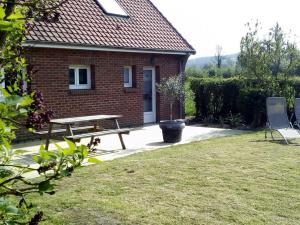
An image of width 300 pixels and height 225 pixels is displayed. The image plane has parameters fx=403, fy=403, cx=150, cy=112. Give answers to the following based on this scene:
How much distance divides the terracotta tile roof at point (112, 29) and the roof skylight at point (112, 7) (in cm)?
17

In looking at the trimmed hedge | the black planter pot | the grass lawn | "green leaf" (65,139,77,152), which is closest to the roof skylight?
the trimmed hedge

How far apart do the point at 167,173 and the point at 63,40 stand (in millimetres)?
6270

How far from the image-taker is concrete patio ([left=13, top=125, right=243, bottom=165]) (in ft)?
30.8

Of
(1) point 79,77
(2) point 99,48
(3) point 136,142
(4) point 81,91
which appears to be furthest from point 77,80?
(3) point 136,142

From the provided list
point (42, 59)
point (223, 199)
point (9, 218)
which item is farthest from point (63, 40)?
point (9, 218)

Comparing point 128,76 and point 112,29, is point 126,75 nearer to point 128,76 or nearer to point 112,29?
point 128,76

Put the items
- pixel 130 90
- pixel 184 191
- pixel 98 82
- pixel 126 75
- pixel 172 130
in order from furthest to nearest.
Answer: pixel 126 75 < pixel 130 90 < pixel 98 82 < pixel 172 130 < pixel 184 191

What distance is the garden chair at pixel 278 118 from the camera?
1125cm

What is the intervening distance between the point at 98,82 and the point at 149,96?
3034 millimetres

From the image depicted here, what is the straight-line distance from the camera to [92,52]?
1312cm

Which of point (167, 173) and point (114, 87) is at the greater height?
point (114, 87)

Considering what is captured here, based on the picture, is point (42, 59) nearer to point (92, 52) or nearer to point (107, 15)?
point (92, 52)

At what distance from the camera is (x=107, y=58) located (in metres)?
13.7

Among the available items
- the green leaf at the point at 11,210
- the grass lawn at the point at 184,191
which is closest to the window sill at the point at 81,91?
the grass lawn at the point at 184,191
